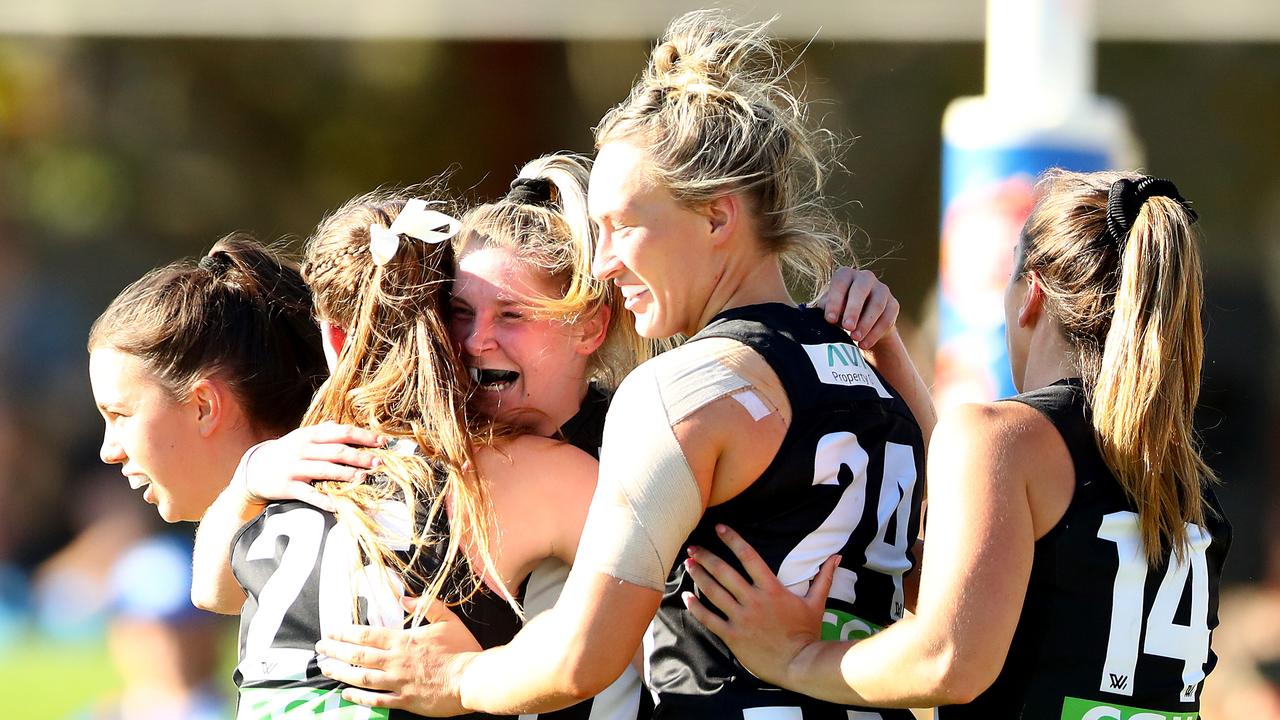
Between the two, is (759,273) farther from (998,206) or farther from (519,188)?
(998,206)

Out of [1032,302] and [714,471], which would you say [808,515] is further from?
[1032,302]

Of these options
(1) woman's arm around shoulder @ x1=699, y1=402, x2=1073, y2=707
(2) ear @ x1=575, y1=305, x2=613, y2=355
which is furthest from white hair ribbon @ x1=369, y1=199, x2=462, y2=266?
(1) woman's arm around shoulder @ x1=699, y1=402, x2=1073, y2=707

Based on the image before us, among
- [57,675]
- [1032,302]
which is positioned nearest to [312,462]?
[1032,302]

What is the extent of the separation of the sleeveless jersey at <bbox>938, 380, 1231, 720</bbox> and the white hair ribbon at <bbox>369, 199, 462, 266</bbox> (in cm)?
94

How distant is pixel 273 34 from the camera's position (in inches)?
254

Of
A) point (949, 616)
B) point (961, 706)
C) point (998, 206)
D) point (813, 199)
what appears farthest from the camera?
point (998, 206)

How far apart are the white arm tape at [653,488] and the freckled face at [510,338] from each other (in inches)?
15.9

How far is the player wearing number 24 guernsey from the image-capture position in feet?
5.55

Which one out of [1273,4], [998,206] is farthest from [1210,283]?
[998,206]

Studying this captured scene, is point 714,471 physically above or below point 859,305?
below

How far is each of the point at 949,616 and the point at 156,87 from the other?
5997mm

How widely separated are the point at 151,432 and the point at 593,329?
0.85m

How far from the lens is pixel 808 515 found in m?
1.81

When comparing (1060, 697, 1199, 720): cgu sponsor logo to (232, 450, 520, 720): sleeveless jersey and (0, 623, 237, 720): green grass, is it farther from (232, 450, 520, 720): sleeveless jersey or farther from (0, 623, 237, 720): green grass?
(0, 623, 237, 720): green grass
